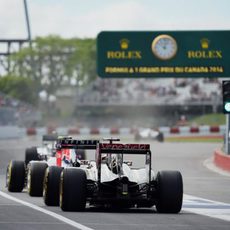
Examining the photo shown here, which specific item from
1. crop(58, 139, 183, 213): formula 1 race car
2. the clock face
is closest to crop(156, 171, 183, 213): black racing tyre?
crop(58, 139, 183, 213): formula 1 race car

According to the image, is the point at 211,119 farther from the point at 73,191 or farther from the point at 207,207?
the point at 73,191

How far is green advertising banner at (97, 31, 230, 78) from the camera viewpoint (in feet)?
144

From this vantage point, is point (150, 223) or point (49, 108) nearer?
point (150, 223)

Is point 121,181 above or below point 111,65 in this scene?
below

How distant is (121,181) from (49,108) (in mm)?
97445

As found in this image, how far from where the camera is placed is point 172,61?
44094 mm

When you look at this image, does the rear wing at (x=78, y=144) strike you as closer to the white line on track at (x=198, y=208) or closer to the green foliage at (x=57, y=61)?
the white line on track at (x=198, y=208)

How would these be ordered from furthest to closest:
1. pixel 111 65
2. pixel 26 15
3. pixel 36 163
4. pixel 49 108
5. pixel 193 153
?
pixel 49 108 → pixel 26 15 → pixel 193 153 → pixel 111 65 → pixel 36 163

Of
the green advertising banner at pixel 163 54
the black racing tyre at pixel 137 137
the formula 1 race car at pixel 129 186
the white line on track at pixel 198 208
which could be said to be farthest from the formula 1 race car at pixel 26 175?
the black racing tyre at pixel 137 137

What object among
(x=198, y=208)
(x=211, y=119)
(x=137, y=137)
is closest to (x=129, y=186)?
(x=198, y=208)

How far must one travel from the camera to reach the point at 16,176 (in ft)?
74.2

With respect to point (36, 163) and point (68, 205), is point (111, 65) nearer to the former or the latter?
point (36, 163)

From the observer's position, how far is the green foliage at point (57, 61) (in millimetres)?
121562

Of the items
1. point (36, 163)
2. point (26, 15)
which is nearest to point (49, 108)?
point (26, 15)
